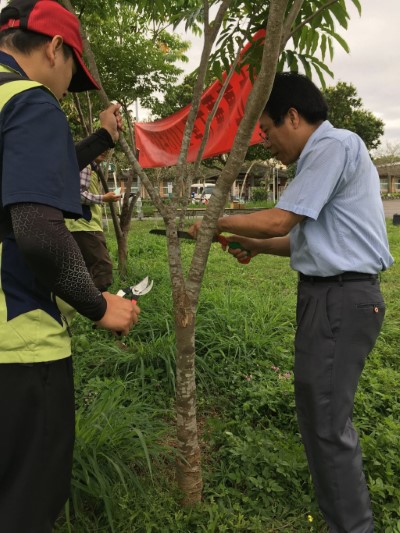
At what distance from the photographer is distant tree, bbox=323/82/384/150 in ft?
72.5

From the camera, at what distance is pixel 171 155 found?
453cm

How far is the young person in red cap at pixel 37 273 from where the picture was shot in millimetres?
1021

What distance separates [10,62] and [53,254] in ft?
1.72

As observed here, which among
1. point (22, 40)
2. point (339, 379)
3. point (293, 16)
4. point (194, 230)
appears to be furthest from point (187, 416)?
point (293, 16)

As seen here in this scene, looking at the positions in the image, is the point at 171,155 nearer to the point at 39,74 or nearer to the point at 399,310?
the point at 399,310

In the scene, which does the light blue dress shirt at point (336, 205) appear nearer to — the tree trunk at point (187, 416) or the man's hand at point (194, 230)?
the man's hand at point (194, 230)

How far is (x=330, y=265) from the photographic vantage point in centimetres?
163

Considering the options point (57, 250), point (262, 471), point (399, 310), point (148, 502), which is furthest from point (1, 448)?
point (399, 310)

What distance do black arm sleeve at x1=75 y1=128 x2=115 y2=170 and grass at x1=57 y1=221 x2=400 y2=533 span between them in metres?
1.19

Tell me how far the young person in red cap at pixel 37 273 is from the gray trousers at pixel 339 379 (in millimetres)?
785

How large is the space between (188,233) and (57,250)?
1.00 m

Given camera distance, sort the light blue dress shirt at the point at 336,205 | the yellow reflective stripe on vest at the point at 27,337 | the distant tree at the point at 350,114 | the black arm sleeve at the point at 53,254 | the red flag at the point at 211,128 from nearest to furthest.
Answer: the black arm sleeve at the point at 53,254 → the yellow reflective stripe on vest at the point at 27,337 → the light blue dress shirt at the point at 336,205 → the red flag at the point at 211,128 → the distant tree at the point at 350,114

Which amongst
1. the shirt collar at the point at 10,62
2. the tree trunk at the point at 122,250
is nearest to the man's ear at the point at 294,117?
the shirt collar at the point at 10,62

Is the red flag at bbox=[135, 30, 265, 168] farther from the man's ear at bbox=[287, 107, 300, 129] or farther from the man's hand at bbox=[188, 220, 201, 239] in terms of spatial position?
the man's hand at bbox=[188, 220, 201, 239]
